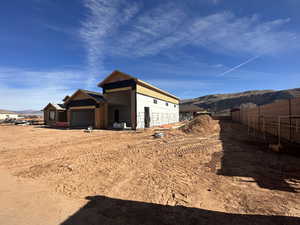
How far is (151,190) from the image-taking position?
3.64 metres

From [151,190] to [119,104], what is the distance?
719 inches

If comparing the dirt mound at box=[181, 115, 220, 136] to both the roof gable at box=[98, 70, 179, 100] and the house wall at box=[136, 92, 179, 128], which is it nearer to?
the house wall at box=[136, 92, 179, 128]

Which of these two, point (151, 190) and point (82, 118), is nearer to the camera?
point (151, 190)

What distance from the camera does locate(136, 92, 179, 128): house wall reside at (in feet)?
60.2

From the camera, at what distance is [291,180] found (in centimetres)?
415

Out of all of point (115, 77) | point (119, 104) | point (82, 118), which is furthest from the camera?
point (82, 118)

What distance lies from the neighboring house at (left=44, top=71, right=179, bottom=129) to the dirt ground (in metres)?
12.3

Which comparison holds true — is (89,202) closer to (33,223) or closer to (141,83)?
(33,223)

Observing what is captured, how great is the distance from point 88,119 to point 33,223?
76.1 ft

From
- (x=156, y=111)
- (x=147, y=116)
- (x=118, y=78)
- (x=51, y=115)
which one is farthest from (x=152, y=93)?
(x=51, y=115)

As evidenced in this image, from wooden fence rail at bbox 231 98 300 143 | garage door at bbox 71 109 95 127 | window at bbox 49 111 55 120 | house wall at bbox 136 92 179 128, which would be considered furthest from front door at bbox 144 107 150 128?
window at bbox 49 111 55 120

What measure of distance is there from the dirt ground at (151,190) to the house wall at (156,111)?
40.0 feet

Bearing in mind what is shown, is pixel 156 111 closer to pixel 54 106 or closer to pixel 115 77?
pixel 115 77

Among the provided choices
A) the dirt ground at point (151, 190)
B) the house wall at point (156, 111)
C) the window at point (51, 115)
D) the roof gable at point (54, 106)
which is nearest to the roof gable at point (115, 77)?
the house wall at point (156, 111)
